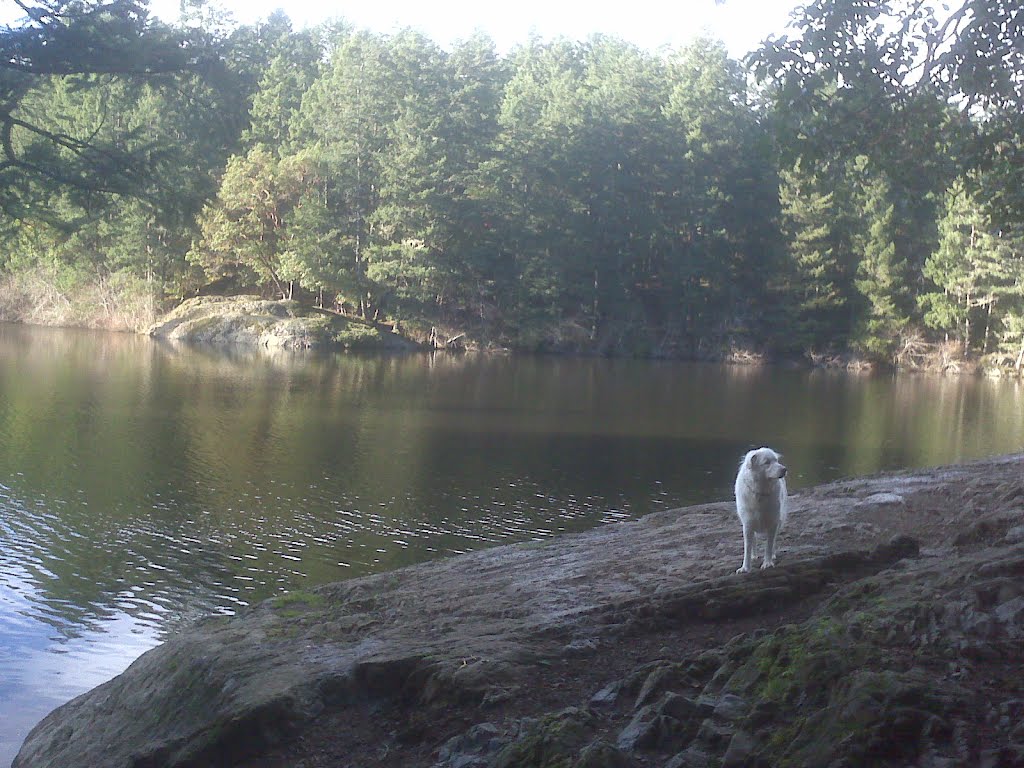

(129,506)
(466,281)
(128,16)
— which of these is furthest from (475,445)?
(466,281)

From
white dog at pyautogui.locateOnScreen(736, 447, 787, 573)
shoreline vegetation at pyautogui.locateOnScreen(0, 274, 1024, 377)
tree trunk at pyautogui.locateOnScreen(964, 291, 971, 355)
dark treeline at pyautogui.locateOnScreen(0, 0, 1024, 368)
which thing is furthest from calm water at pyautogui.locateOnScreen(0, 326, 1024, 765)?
dark treeline at pyautogui.locateOnScreen(0, 0, 1024, 368)

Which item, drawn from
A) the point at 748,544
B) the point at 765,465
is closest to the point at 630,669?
the point at 748,544

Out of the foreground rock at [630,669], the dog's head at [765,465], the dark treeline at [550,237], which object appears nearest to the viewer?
the foreground rock at [630,669]

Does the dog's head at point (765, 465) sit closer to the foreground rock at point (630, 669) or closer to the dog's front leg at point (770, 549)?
the dog's front leg at point (770, 549)

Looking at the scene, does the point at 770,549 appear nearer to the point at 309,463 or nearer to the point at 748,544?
the point at 748,544

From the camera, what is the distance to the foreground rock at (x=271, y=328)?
56.6 metres

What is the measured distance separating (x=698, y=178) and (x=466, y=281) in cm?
1577

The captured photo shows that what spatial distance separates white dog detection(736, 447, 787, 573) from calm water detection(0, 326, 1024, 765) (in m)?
6.79

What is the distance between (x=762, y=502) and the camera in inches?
330

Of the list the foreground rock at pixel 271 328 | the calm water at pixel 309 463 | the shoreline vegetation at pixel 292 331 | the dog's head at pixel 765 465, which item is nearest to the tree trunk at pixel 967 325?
the shoreline vegetation at pixel 292 331

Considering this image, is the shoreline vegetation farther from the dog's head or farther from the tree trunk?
the dog's head

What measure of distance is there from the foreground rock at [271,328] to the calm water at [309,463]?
1032 cm

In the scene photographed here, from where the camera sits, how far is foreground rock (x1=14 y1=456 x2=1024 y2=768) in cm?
470

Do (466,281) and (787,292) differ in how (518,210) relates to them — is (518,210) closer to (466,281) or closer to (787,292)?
(466,281)
